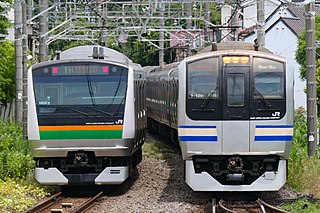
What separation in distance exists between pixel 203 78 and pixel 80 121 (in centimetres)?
259

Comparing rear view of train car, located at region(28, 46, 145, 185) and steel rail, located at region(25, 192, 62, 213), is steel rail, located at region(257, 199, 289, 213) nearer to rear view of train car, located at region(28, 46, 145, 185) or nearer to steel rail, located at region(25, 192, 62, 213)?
rear view of train car, located at region(28, 46, 145, 185)

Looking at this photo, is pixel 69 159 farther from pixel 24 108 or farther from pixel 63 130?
pixel 24 108

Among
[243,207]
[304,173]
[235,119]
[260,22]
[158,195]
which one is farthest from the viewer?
[260,22]

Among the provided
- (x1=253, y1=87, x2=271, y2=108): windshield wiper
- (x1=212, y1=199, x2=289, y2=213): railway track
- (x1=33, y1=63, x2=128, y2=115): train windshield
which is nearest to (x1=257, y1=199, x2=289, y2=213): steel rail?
(x1=212, y1=199, x2=289, y2=213): railway track

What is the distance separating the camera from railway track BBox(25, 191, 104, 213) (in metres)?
12.0

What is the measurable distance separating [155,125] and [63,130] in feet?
47.4

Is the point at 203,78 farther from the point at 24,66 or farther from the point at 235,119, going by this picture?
the point at 24,66

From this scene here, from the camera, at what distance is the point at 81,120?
1350cm

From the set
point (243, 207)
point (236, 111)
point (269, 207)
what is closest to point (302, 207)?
point (269, 207)

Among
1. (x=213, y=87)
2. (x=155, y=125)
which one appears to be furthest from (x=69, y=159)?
(x=155, y=125)

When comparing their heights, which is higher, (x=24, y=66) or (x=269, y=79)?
(x=24, y=66)

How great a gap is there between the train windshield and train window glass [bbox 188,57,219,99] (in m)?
1.72

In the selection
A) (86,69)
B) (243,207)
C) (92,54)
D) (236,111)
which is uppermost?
(92,54)

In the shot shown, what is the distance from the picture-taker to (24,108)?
1928cm
